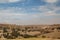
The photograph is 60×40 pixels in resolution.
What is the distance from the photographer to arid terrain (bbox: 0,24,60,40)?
270cm

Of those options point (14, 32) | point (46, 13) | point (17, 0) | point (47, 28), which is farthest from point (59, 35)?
point (17, 0)

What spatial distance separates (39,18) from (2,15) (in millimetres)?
668

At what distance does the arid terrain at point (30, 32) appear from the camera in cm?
270

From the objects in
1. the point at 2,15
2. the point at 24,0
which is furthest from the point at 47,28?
the point at 2,15

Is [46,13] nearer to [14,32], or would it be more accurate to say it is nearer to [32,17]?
[32,17]

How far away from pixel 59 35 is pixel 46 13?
0.45 m

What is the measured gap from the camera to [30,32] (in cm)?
272

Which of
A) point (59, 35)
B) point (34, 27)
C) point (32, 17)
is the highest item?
point (32, 17)

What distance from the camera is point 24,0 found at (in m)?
2.78

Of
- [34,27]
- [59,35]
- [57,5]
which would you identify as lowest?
[59,35]

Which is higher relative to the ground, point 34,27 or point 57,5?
point 57,5

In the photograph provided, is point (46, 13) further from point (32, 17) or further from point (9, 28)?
point (9, 28)

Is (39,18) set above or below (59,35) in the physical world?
above

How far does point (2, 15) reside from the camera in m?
2.79
